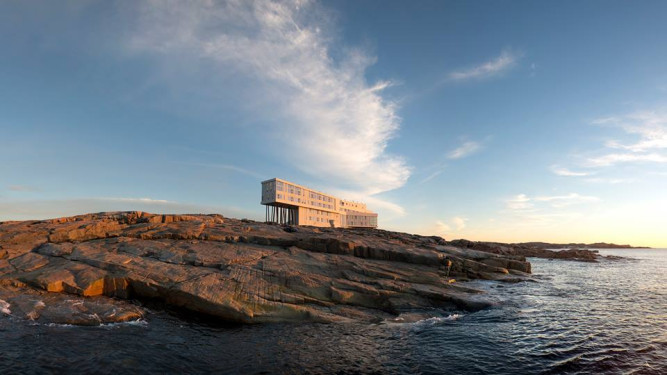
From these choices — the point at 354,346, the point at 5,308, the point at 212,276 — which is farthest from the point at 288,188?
the point at 354,346

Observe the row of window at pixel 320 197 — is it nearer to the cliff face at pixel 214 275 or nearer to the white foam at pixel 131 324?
the cliff face at pixel 214 275

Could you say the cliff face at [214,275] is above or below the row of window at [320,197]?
below

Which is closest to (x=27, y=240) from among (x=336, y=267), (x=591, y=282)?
(x=336, y=267)

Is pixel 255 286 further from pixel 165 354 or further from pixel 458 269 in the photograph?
pixel 458 269

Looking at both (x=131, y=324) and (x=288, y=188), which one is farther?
(x=288, y=188)

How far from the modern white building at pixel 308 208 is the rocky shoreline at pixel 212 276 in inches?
1929

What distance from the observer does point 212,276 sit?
26.3 m

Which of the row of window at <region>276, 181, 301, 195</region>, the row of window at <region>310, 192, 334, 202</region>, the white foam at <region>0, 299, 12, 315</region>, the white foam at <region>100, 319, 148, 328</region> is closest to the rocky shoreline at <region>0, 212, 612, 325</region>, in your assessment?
the white foam at <region>0, 299, 12, 315</region>

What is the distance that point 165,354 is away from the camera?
17.1m

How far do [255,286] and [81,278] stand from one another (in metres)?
13.1

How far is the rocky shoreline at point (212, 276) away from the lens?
76.5 feet

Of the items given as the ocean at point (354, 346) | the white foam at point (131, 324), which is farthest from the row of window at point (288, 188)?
the white foam at point (131, 324)

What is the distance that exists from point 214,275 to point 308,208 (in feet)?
240

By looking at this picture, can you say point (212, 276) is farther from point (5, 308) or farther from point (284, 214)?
point (284, 214)
